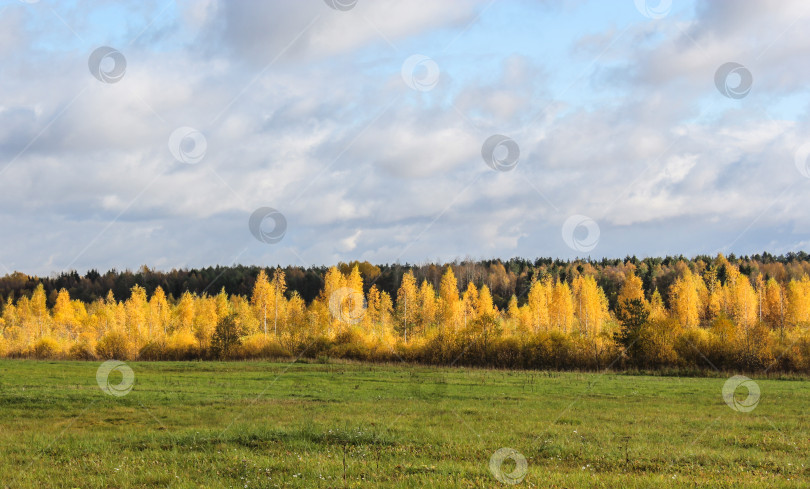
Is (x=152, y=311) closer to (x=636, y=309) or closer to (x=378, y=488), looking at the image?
(x=636, y=309)

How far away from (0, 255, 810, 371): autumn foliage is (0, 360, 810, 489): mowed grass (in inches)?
947

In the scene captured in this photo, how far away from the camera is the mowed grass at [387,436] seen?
14734 millimetres

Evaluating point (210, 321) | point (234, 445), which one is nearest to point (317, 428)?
point (234, 445)

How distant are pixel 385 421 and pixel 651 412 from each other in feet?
44.9

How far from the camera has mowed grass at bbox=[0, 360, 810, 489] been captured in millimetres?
14734

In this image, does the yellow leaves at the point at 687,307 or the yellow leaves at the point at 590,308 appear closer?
the yellow leaves at the point at 687,307

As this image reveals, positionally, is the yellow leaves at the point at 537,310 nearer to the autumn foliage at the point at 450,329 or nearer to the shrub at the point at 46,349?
the autumn foliage at the point at 450,329

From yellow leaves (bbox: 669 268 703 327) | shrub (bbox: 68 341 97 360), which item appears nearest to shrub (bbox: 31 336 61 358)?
shrub (bbox: 68 341 97 360)

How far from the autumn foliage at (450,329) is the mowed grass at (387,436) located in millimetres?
24057

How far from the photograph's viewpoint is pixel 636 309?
2719 inches

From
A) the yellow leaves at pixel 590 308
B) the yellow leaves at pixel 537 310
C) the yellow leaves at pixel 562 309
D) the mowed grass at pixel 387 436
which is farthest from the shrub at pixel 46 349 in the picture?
the yellow leaves at pixel 590 308

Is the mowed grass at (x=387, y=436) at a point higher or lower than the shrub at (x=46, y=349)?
lower

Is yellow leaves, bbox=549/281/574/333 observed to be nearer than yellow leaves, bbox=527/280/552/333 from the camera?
No

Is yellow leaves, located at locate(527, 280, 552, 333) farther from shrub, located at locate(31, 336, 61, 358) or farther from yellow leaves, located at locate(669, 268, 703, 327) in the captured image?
shrub, located at locate(31, 336, 61, 358)
